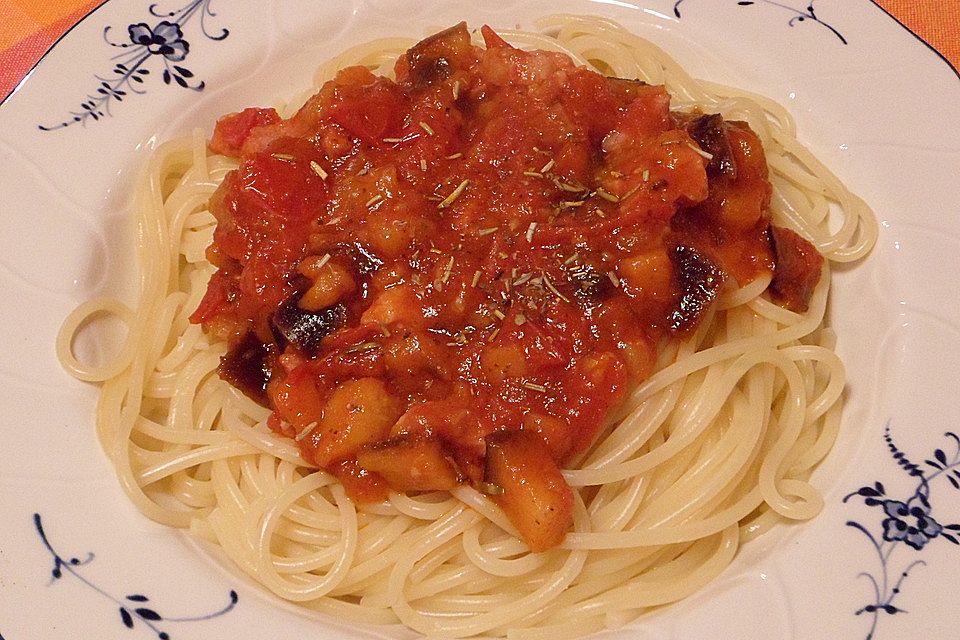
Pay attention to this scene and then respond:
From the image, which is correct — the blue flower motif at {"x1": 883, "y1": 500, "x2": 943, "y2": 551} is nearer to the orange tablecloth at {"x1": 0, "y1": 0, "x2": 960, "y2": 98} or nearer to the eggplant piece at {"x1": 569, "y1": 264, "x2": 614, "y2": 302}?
the eggplant piece at {"x1": 569, "y1": 264, "x2": 614, "y2": 302}

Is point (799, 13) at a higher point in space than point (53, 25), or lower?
lower

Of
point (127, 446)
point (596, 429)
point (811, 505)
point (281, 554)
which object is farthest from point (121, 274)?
point (811, 505)

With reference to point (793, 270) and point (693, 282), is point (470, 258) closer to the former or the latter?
point (693, 282)

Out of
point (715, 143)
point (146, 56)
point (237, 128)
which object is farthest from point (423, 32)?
point (715, 143)

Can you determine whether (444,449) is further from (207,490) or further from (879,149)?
(879,149)

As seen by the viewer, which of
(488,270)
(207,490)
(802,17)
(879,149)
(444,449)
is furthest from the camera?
(802,17)

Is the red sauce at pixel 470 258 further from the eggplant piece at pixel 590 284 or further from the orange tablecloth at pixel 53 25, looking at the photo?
the orange tablecloth at pixel 53 25
